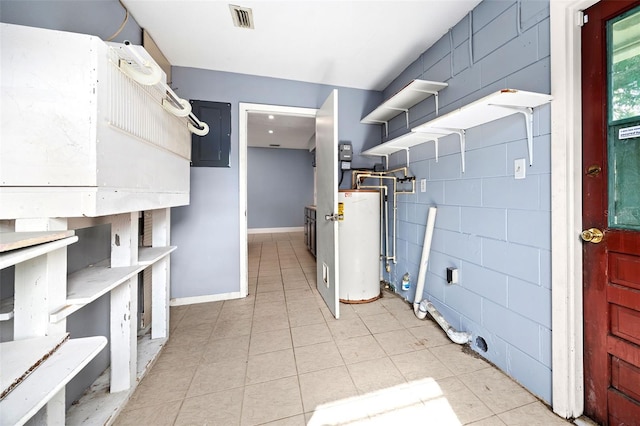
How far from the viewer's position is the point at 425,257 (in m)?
2.20

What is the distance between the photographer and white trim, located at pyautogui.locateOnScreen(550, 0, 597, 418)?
1.18m

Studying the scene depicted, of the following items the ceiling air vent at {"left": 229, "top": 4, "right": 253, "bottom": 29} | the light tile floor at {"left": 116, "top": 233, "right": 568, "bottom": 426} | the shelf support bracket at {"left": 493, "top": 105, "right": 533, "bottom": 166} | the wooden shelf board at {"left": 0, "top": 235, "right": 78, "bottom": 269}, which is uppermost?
the ceiling air vent at {"left": 229, "top": 4, "right": 253, "bottom": 29}

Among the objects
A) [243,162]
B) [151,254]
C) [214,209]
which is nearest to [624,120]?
[151,254]

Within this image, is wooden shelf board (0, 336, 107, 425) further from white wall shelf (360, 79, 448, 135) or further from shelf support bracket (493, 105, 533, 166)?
white wall shelf (360, 79, 448, 135)

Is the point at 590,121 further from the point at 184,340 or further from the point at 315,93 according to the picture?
the point at 184,340

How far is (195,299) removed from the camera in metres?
2.62

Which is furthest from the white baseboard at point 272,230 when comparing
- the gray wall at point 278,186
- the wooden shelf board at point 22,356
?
the wooden shelf board at point 22,356

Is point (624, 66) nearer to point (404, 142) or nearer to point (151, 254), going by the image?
point (404, 142)

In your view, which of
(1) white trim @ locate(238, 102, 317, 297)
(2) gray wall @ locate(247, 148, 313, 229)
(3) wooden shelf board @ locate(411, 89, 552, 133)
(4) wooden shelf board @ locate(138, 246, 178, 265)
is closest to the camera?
(3) wooden shelf board @ locate(411, 89, 552, 133)

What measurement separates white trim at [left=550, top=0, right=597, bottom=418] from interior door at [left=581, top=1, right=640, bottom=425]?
3cm

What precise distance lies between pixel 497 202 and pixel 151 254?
7.77 ft

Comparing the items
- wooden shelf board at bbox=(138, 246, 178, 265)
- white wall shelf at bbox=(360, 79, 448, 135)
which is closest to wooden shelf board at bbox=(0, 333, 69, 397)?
wooden shelf board at bbox=(138, 246, 178, 265)

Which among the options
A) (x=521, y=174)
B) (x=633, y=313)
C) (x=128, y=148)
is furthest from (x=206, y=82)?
(x=633, y=313)

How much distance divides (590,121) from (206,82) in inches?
123
